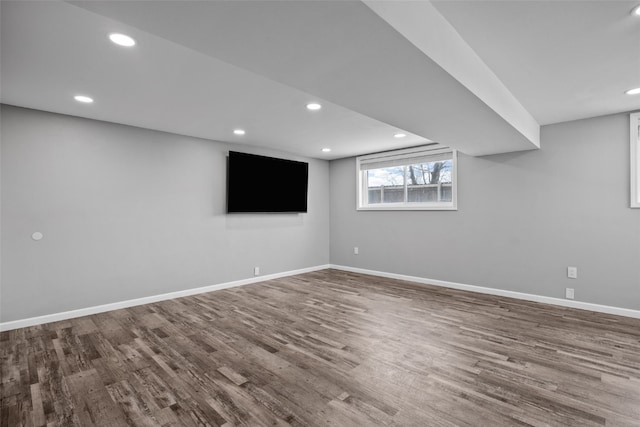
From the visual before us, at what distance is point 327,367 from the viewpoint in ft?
7.77

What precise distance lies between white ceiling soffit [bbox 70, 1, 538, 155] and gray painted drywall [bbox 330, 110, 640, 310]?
6.49 ft

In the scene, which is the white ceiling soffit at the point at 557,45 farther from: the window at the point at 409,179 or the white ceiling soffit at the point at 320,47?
the window at the point at 409,179

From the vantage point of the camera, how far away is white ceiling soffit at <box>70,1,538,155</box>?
139 cm

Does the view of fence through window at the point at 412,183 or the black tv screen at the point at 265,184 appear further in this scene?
the view of fence through window at the point at 412,183

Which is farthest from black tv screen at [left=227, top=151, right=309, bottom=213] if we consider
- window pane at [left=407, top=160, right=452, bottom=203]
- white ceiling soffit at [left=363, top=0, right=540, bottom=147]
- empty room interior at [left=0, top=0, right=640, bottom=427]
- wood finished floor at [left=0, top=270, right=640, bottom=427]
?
white ceiling soffit at [left=363, top=0, right=540, bottom=147]

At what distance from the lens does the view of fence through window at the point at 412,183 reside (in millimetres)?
5143

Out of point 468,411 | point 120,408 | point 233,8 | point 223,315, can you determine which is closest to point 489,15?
point 233,8

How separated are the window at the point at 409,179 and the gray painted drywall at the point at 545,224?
20 centimetres

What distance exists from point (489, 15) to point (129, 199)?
4.27 metres

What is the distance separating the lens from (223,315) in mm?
3621

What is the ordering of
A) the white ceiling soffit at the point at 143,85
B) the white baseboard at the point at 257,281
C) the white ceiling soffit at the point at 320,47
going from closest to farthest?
the white ceiling soffit at the point at 320,47, the white ceiling soffit at the point at 143,85, the white baseboard at the point at 257,281

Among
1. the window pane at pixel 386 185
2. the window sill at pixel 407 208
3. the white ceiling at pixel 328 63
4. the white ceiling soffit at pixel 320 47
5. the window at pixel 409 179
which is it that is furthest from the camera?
the window pane at pixel 386 185

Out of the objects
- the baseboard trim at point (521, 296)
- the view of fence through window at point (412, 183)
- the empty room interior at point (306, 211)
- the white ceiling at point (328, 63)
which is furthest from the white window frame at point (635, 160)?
the view of fence through window at point (412, 183)

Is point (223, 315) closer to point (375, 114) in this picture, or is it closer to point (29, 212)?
point (29, 212)
